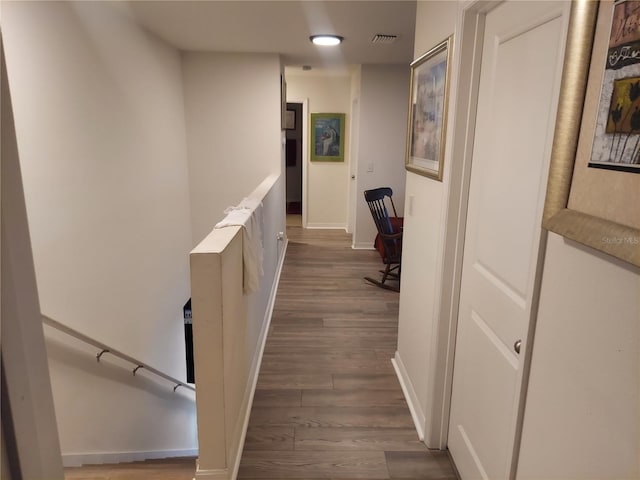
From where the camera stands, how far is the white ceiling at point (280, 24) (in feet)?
9.38

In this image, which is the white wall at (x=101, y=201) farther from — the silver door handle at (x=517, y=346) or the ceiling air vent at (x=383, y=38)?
the silver door handle at (x=517, y=346)

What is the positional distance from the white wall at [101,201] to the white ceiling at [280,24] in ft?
0.95

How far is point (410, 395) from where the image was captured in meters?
2.34

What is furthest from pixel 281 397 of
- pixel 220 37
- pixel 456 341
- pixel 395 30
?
pixel 220 37

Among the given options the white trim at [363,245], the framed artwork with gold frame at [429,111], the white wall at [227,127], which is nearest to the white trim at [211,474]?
the framed artwork with gold frame at [429,111]

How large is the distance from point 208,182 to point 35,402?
181 inches

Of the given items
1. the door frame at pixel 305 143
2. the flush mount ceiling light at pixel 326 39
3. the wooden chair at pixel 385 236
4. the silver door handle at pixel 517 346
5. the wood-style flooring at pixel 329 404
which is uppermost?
the flush mount ceiling light at pixel 326 39

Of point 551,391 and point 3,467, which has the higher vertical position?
point 3,467

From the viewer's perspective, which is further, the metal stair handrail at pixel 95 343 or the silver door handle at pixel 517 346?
the metal stair handrail at pixel 95 343

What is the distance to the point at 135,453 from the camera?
10.7 feet

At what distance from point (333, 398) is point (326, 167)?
184 inches

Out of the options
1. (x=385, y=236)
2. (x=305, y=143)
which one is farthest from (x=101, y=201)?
(x=305, y=143)

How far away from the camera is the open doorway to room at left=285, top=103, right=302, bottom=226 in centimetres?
809

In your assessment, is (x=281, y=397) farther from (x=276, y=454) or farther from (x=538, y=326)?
(x=538, y=326)
